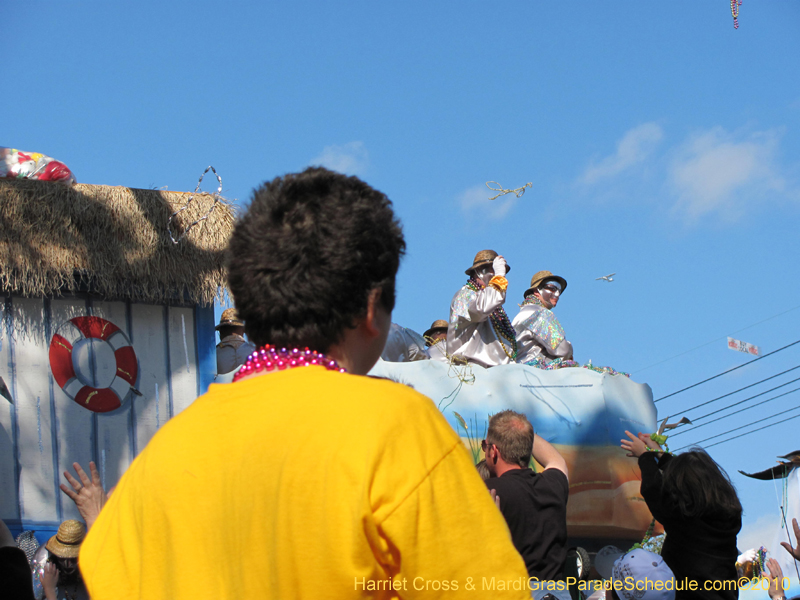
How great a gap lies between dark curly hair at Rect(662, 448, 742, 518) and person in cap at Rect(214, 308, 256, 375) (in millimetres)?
3216

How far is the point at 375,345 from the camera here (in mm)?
1161

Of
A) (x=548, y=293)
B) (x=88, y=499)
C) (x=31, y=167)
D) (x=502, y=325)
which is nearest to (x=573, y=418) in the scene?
(x=502, y=325)

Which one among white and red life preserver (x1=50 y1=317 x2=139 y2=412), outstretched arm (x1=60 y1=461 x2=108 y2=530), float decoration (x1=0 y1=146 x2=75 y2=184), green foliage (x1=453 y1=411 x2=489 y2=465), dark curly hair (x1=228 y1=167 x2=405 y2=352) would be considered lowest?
outstretched arm (x1=60 y1=461 x2=108 y2=530)

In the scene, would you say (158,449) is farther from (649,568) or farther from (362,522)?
(649,568)

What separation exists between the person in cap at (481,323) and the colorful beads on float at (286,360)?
17.1ft

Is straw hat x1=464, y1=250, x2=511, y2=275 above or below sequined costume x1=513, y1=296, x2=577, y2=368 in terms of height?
above

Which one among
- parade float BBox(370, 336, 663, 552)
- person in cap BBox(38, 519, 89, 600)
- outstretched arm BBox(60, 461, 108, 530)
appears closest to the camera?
outstretched arm BBox(60, 461, 108, 530)

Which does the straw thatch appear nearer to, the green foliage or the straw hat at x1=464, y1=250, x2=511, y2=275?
the green foliage

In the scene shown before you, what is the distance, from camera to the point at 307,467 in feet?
3.12

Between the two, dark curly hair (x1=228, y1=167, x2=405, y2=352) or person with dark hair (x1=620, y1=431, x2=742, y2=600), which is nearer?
dark curly hair (x1=228, y1=167, x2=405, y2=352)

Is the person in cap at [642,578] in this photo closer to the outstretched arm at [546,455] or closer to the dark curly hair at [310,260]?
the outstretched arm at [546,455]

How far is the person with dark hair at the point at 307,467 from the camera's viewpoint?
93cm

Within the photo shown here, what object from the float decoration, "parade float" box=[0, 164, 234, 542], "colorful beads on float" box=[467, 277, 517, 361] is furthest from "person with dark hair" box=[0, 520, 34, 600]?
"colorful beads on float" box=[467, 277, 517, 361]

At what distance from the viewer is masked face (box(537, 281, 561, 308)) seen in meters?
7.38
